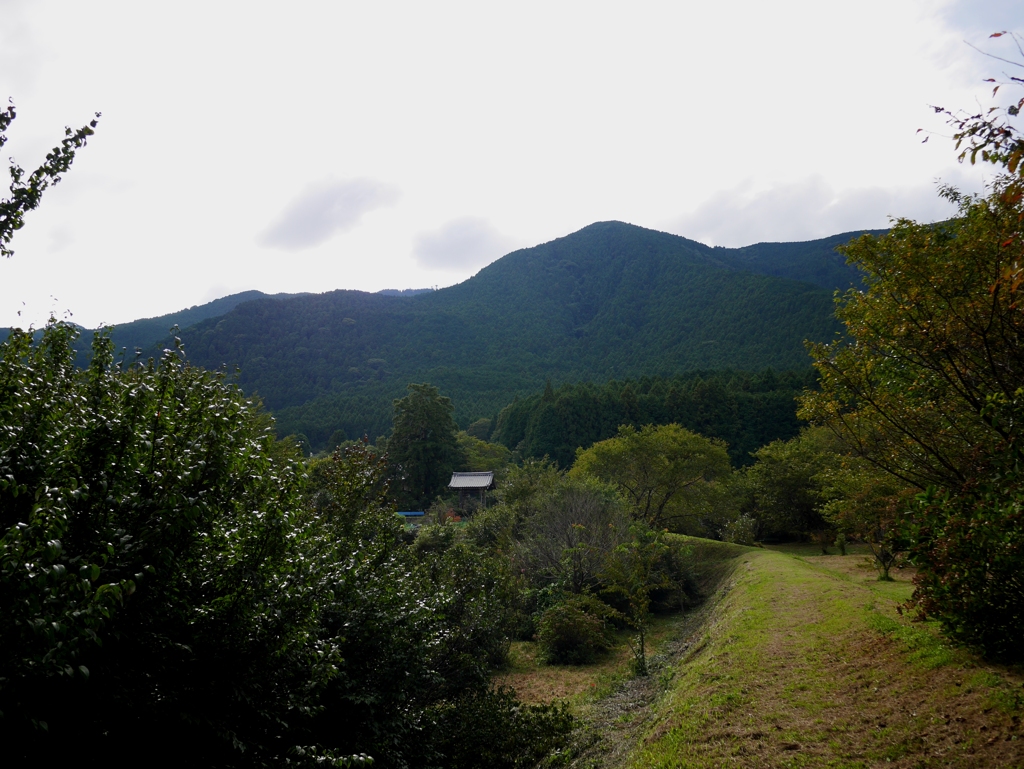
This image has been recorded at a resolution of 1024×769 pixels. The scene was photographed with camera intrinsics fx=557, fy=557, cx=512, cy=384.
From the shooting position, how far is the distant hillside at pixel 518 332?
297 feet

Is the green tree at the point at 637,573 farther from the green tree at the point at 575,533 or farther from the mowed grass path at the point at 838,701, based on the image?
the mowed grass path at the point at 838,701

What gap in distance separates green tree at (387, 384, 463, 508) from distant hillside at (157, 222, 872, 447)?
32.4 metres

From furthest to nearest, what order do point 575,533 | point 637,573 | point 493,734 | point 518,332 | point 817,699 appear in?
point 518,332, point 575,533, point 637,573, point 493,734, point 817,699

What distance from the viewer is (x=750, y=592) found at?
14844mm

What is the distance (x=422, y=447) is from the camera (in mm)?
47344

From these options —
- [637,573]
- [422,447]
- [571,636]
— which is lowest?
[571,636]

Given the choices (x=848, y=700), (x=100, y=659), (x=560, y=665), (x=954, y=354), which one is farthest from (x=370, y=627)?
(x=560, y=665)

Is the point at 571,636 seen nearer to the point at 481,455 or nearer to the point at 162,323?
the point at 481,455

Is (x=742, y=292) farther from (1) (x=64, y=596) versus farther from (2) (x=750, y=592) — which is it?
(1) (x=64, y=596)

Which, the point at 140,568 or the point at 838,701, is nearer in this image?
the point at 140,568

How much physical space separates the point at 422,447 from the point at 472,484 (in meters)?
6.81

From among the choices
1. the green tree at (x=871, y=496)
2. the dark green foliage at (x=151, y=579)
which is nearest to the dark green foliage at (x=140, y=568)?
the dark green foliage at (x=151, y=579)

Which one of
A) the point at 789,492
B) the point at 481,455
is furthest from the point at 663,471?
the point at 481,455

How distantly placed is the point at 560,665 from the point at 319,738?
1171cm
